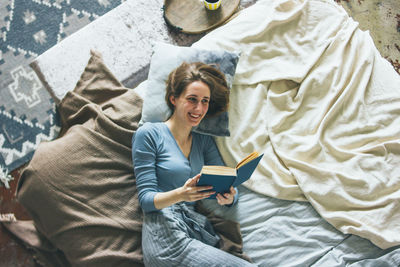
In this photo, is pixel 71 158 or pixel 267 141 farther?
pixel 267 141

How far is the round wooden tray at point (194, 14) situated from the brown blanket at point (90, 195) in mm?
598

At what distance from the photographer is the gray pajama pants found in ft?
4.62

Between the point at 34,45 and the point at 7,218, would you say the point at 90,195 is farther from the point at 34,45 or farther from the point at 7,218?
the point at 34,45

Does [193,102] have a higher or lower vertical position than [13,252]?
higher

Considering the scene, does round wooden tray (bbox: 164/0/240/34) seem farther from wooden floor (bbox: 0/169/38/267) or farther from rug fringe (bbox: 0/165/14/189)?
wooden floor (bbox: 0/169/38/267)

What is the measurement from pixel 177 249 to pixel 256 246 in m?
0.38

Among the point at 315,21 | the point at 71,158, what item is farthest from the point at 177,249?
the point at 315,21

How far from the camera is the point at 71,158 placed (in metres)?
1.54

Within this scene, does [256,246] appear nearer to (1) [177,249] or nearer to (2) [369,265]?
(1) [177,249]

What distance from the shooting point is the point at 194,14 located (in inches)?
79.1

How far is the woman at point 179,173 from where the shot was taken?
1.42 metres

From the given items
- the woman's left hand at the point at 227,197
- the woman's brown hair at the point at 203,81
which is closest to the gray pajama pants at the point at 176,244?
the woman's left hand at the point at 227,197

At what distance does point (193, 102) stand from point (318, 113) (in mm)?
644

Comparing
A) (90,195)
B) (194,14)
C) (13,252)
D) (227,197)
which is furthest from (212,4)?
(13,252)
